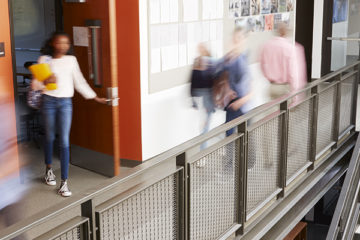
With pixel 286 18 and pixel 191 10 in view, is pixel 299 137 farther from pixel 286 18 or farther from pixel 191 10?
pixel 286 18

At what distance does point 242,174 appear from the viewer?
14.2 ft

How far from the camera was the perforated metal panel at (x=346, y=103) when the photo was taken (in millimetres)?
7027

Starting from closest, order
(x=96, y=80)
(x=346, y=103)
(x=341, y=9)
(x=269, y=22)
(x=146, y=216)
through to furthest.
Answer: (x=146, y=216) < (x=96, y=80) < (x=346, y=103) < (x=269, y=22) < (x=341, y=9)

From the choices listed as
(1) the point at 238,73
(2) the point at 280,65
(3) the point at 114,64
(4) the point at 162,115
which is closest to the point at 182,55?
(4) the point at 162,115

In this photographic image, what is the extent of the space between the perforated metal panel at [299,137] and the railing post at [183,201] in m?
1.95

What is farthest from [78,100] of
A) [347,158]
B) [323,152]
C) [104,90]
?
[347,158]

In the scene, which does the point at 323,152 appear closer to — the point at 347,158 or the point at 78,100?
the point at 347,158

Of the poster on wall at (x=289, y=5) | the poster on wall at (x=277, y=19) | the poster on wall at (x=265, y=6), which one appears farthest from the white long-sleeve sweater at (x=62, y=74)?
the poster on wall at (x=289, y=5)

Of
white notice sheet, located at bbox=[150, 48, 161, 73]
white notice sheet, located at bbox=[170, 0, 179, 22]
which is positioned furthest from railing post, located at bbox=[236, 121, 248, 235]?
white notice sheet, located at bbox=[170, 0, 179, 22]

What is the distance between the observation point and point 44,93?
541 centimetres

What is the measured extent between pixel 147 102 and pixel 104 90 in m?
0.82

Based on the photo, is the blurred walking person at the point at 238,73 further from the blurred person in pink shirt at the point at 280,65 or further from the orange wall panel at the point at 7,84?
the orange wall panel at the point at 7,84

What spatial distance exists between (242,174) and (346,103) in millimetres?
3395

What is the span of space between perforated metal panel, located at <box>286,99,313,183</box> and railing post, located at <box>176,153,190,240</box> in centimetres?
195
